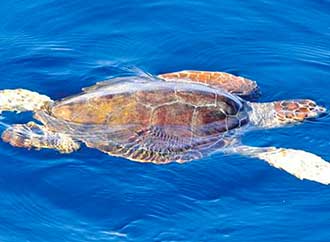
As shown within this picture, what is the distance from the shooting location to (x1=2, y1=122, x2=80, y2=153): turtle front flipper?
6.04 m

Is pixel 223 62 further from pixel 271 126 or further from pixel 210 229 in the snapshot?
pixel 210 229

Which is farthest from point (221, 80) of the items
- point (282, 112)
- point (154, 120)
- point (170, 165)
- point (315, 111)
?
point (170, 165)

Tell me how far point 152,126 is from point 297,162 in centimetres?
113

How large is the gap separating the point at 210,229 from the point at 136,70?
2.19 metres

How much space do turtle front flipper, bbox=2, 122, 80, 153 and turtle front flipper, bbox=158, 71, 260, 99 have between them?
120 centimetres

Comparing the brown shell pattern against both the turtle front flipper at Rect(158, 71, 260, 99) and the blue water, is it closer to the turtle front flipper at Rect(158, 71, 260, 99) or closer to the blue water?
the blue water

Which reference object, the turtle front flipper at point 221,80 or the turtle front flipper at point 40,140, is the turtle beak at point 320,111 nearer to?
the turtle front flipper at point 221,80

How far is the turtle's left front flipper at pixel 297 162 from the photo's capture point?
5.93 meters

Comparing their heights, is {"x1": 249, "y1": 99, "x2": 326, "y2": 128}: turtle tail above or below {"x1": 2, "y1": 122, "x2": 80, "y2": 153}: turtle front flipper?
above

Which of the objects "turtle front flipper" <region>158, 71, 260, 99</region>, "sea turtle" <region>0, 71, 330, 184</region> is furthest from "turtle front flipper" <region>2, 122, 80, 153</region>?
"turtle front flipper" <region>158, 71, 260, 99</region>

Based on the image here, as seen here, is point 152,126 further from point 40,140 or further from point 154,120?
point 40,140

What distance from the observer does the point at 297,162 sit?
5957 mm

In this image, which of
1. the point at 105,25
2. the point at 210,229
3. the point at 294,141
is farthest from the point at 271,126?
the point at 105,25

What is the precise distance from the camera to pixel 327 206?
18.6ft
